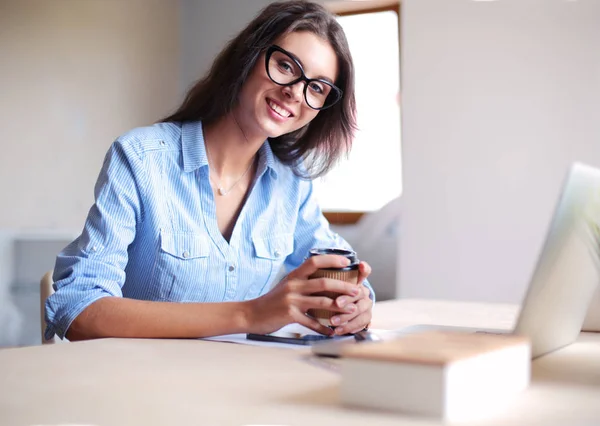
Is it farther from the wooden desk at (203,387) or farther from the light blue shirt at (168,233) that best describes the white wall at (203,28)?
the wooden desk at (203,387)

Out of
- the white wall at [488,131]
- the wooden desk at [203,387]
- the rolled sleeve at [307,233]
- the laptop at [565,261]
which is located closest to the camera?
the wooden desk at [203,387]

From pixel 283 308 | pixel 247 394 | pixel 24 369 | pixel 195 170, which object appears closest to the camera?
pixel 247 394

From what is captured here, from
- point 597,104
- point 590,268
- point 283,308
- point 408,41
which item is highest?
point 408,41

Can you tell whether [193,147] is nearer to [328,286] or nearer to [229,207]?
[229,207]

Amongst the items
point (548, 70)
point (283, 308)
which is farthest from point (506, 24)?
point (283, 308)

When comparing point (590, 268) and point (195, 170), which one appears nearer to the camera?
point (590, 268)

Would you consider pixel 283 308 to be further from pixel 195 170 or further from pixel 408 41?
pixel 408 41

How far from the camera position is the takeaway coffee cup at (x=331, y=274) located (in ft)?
4.08

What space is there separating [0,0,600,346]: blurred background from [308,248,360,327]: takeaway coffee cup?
2.85 meters

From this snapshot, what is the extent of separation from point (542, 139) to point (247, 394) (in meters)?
3.61

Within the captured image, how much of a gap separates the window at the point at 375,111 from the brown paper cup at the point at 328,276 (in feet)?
11.0

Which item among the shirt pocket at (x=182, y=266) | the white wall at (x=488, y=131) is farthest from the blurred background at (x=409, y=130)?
the shirt pocket at (x=182, y=266)

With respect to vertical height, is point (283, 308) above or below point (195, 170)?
below

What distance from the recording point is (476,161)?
4246 millimetres
